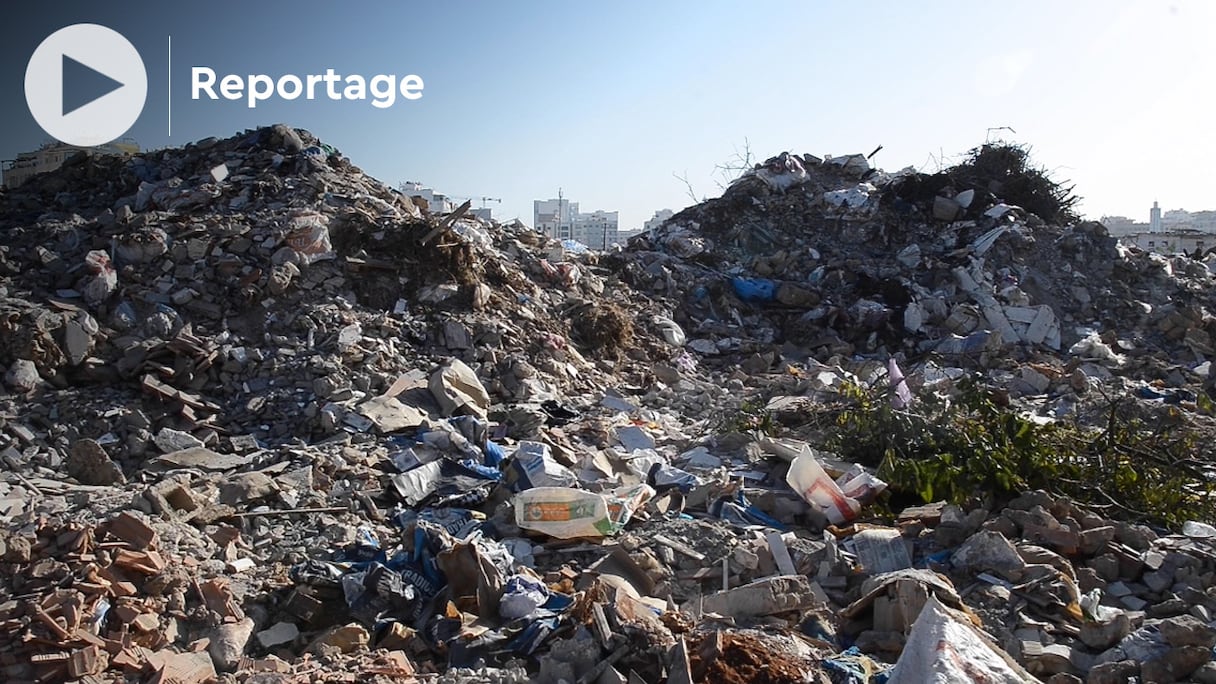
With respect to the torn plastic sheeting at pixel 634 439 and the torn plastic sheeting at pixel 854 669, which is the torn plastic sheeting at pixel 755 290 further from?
the torn plastic sheeting at pixel 854 669

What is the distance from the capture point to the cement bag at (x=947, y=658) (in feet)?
6.88

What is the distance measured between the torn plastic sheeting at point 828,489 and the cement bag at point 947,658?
1.77 m

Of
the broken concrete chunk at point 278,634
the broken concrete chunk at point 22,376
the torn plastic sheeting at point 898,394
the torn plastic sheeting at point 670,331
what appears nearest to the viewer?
the broken concrete chunk at point 278,634

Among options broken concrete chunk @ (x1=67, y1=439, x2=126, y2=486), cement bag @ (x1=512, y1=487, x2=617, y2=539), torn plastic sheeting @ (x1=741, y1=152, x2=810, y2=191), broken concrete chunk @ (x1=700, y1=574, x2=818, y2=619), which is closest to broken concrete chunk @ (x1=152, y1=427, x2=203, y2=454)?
broken concrete chunk @ (x1=67, y1=439, x2=126, y2=486)

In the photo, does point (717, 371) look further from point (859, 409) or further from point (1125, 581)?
point (1125, 581)

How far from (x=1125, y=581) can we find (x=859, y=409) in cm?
208

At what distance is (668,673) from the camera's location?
2.38 m

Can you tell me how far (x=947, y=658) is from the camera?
212 cm

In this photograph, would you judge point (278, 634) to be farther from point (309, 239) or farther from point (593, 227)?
point (593, 227)

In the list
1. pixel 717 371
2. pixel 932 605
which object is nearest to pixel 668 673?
pixel 932 605

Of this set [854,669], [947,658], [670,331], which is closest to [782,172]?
[670,331]

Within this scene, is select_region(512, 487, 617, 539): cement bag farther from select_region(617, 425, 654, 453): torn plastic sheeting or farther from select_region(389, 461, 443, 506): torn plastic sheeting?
select_region(617, 425, 654, 453): torn plastic sheeting

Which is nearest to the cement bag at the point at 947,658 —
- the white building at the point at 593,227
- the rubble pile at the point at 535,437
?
the rubble pile at the point at 535,437

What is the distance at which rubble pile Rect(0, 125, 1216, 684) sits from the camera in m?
2.75
